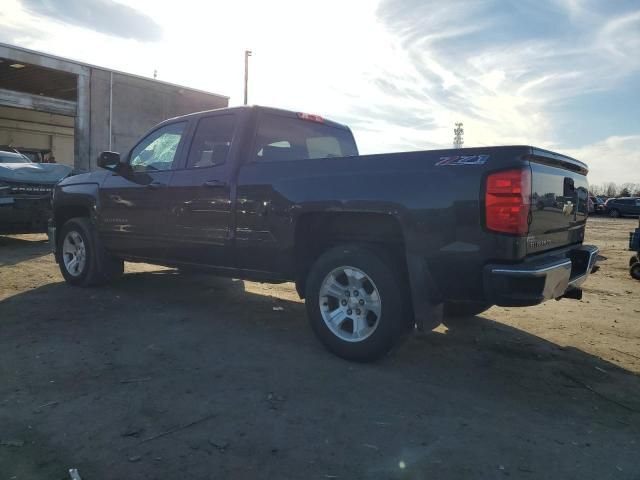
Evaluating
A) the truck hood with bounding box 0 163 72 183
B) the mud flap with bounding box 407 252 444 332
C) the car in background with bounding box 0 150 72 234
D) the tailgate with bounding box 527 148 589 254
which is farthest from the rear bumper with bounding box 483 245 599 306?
the truck hood with bounding box 0 163 72 183

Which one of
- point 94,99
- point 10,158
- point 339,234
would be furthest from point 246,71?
point 339,234

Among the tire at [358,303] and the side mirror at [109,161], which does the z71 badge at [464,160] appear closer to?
the tire at [358,303]

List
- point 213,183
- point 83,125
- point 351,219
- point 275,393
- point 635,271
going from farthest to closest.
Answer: point 83,125 < point 635,271 < point 213,183 < point 351,219 < point 275,393

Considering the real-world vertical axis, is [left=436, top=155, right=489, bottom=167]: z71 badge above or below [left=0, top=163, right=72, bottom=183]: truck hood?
below

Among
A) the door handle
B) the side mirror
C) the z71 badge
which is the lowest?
the door handle

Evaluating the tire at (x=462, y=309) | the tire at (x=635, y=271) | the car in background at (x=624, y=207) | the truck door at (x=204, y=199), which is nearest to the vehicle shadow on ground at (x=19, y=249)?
the truck door at (x=204, y=199)

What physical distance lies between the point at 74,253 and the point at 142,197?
A: 1672 mm

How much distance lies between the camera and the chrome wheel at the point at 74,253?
6191 mm

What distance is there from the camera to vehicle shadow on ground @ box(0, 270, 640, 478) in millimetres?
2490

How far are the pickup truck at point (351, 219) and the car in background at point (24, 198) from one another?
4.32 m

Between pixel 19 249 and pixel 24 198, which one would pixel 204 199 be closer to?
pixel 24 198

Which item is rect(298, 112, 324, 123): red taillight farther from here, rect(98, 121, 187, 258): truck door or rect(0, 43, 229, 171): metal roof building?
rect(0, 43, 229, 171): metal roof building

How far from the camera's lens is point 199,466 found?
2.37m

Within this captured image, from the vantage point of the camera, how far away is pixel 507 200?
309 centimetres
